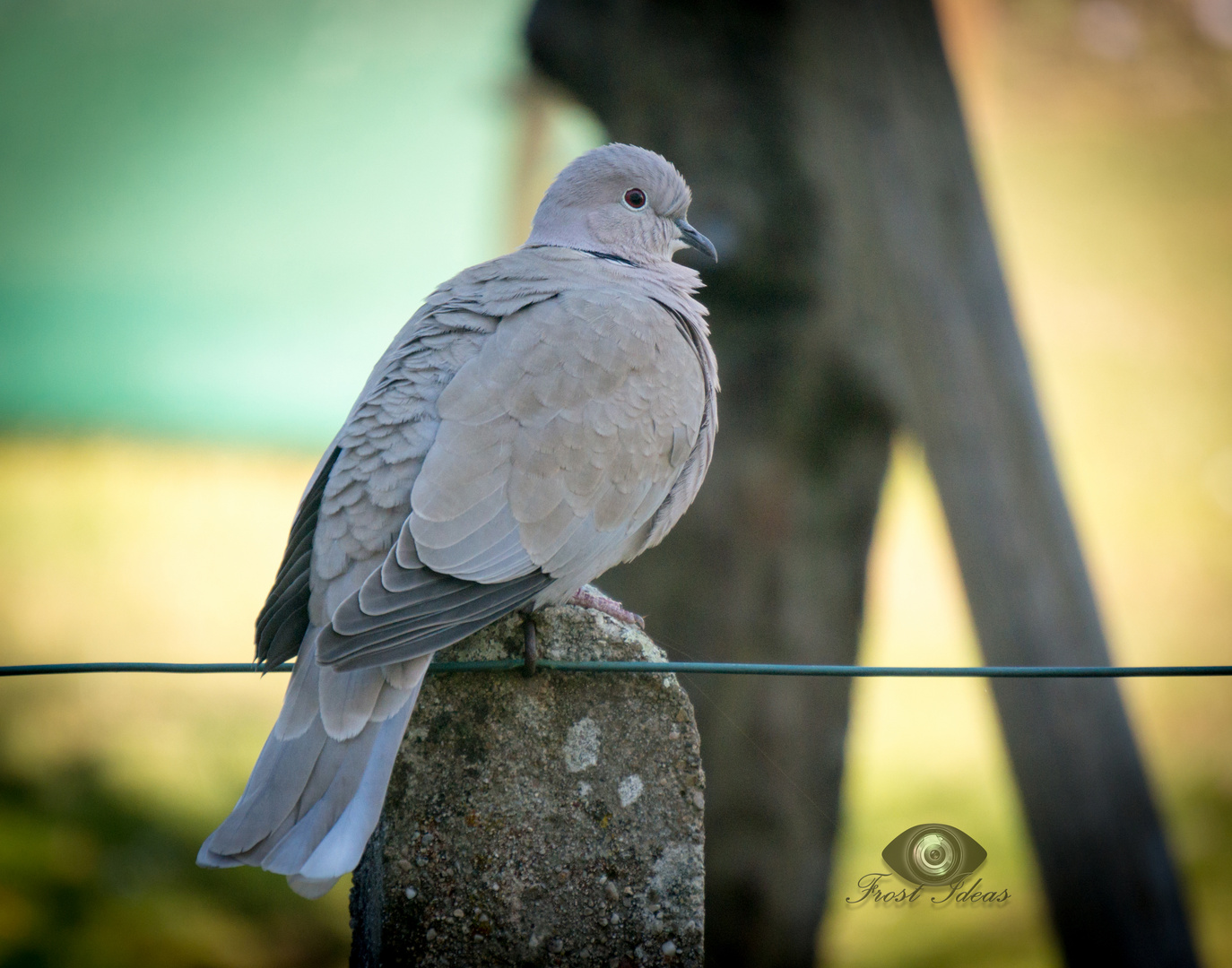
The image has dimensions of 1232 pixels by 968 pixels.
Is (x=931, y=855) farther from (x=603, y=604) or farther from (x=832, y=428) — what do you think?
(x=832, y=428)

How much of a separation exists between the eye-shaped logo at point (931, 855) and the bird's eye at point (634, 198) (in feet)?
5.62

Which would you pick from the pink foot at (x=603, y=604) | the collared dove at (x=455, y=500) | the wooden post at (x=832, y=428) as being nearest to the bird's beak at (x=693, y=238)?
the wooden post at (x=832, y=428)

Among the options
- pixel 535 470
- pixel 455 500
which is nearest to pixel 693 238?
pixel 535 470

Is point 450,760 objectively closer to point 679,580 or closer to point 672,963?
point 672,963

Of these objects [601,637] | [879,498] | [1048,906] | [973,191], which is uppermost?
[973,191]

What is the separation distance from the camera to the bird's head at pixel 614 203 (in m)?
2.73

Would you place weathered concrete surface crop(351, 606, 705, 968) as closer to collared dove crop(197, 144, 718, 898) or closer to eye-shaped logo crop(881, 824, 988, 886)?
collared dove crop(197, 144, 718, 898)

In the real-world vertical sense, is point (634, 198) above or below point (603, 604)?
above

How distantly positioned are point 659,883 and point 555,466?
29.6 inches

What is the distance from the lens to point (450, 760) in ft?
5.32

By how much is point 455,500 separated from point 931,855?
114cm

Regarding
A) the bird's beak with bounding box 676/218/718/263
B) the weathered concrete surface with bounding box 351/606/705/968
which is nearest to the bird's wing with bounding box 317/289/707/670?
the weathered concrete surface with bounding box 351/606/705/968

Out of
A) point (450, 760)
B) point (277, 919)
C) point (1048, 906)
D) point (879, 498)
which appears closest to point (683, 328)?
point (450, 760)

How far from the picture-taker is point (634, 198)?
2766 mm
